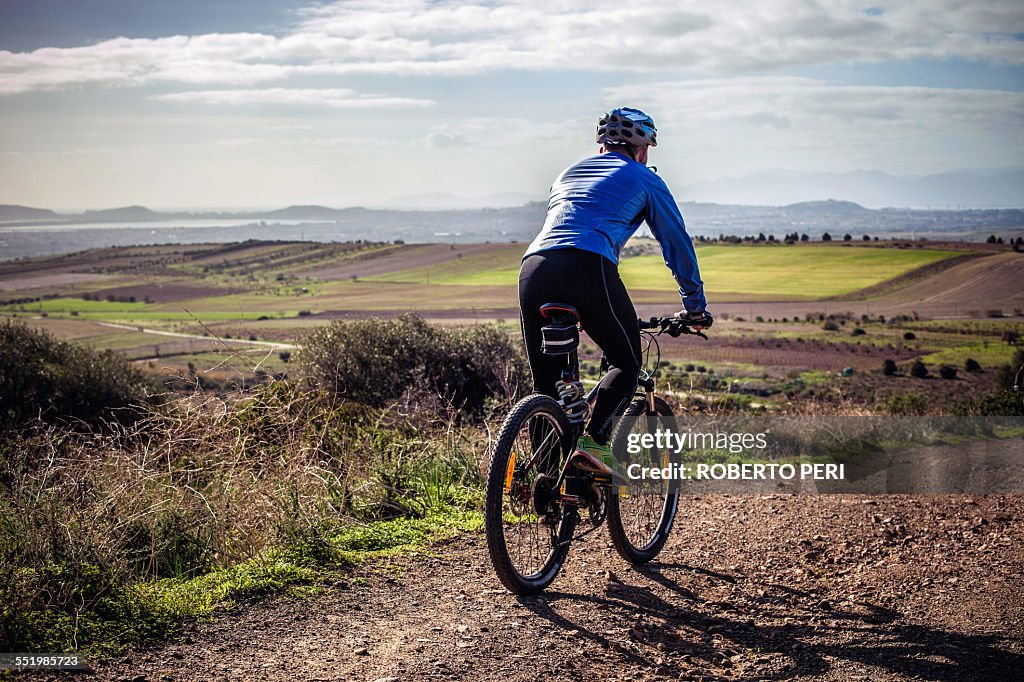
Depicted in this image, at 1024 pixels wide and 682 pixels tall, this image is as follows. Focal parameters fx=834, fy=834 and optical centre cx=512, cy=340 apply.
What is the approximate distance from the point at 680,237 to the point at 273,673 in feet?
10.1

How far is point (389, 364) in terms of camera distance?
41.8 feet

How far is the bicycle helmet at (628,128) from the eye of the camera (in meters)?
4.87

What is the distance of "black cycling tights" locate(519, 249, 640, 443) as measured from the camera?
4477mm

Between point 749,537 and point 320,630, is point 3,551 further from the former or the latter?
point 749,537

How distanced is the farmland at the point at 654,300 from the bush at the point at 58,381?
0.85 m

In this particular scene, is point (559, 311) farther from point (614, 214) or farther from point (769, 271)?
point (769, 271)

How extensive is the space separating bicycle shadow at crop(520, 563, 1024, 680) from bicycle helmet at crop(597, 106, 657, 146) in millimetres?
2633

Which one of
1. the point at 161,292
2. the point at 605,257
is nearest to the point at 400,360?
the point at 605,257

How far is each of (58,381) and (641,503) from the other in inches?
460

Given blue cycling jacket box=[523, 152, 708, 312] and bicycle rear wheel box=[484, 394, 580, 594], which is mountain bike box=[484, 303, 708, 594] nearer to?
bicycle rear wheel box=[484, 394, 580, 594]

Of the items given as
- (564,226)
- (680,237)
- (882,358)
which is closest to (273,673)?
(564,226)

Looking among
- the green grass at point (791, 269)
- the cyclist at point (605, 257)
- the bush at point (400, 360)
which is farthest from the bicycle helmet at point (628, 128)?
the green grass at point (791, 269)

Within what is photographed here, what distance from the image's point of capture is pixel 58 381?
13.8 meters

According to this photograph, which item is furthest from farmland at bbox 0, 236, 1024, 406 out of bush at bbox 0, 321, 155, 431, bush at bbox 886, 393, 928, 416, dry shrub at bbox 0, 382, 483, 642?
dry shrub at bbox 0, 382, 483, 642
